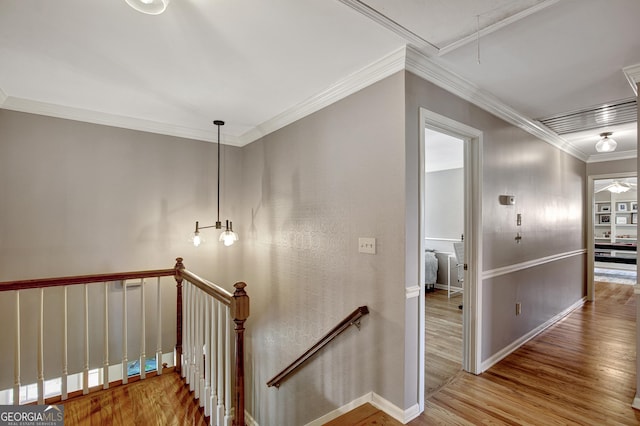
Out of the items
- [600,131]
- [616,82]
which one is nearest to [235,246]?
[616,82]

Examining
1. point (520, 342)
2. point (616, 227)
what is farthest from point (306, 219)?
point (616, 227)

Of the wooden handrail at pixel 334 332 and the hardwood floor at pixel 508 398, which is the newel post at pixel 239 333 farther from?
the wooden handrail at pixel 334 332

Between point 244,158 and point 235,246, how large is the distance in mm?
1229

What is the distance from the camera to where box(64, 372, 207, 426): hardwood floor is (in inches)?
87.5

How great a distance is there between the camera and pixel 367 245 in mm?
2293

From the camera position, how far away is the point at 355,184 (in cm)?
241

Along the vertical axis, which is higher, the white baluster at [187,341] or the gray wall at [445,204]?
the gray wall at [445,204]

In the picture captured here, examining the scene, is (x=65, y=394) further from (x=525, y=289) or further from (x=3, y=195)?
(x=525, y=289)

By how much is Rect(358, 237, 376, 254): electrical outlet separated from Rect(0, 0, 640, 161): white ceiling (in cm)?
121

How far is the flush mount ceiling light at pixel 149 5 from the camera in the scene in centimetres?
146

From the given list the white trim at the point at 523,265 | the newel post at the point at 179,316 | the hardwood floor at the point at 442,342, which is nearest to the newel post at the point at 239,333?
the newel post at the point at 179,316

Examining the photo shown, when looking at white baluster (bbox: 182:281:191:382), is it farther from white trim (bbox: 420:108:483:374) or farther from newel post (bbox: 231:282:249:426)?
white trim (bbox: 420:108:483:374)

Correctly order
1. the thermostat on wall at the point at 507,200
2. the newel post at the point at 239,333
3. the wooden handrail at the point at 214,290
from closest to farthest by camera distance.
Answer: the newel post at the point at 239,333 < the wooden handrail at the point at 214,290 < the thermostat on wall at the point at 507,200

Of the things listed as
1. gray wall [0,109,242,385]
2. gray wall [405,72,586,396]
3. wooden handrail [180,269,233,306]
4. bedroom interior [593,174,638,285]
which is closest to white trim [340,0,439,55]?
gray wall [405,72,586,396]
